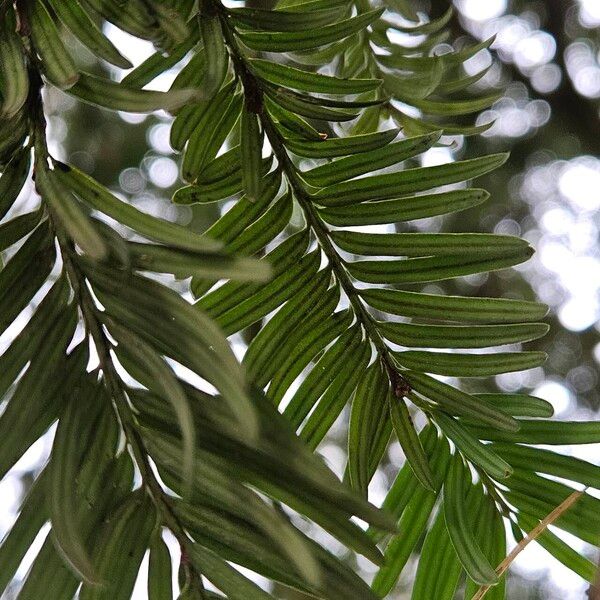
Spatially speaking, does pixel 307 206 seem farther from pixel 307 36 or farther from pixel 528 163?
pixel 528 163

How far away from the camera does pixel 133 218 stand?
340mm

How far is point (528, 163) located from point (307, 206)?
1.61m

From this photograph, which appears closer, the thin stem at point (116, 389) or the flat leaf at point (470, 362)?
the thin stem at point (116, 389)

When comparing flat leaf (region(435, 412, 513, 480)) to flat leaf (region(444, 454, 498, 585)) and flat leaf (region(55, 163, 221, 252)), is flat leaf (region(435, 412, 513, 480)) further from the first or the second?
flat leaf (region(55, 163, 221, 252))

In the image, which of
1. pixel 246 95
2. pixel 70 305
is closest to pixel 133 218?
pixel 70 305

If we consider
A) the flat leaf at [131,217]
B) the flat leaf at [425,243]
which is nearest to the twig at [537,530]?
the flat leaf at [425,243]

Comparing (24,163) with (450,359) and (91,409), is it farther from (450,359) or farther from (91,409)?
(450,359)

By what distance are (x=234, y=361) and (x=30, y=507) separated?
118mm

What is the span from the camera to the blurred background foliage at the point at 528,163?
5.97 feet

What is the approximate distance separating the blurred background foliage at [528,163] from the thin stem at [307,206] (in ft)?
4.00

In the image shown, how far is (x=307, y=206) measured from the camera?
19.3 inches

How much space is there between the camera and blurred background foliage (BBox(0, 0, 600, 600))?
1.82m

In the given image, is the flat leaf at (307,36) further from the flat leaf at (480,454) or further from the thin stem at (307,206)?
the flat leaf at (480,454)

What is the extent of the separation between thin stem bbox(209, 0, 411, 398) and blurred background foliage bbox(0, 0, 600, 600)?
1220mm
